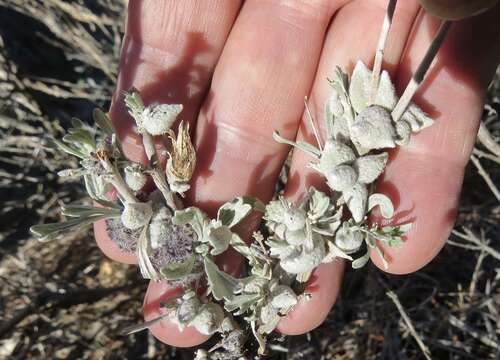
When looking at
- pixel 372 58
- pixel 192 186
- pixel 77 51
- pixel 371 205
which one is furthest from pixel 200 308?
pixel 77 51

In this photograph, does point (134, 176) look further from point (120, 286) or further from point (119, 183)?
point (120, 286)

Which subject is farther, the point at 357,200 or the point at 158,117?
the point at 357,200

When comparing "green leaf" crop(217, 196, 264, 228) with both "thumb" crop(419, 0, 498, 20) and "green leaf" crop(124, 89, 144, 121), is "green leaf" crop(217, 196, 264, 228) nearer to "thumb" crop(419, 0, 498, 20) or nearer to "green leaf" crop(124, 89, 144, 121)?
"green leaf" crop(124, 89, 144, 121)

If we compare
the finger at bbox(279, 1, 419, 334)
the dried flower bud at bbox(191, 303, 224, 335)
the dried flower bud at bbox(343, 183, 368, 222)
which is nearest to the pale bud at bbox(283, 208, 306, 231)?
the dried flower bud at bbox(343, 183, 368, 222)

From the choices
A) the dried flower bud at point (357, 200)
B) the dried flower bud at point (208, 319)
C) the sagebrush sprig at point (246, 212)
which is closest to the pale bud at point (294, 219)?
the sagebrush sprig at point (246, 212)

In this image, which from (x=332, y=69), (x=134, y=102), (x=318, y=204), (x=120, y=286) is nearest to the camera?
(x=134, y=102)

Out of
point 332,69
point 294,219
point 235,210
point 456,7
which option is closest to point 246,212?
point 235,210

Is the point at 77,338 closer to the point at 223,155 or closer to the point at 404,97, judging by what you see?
the point at 223,155
